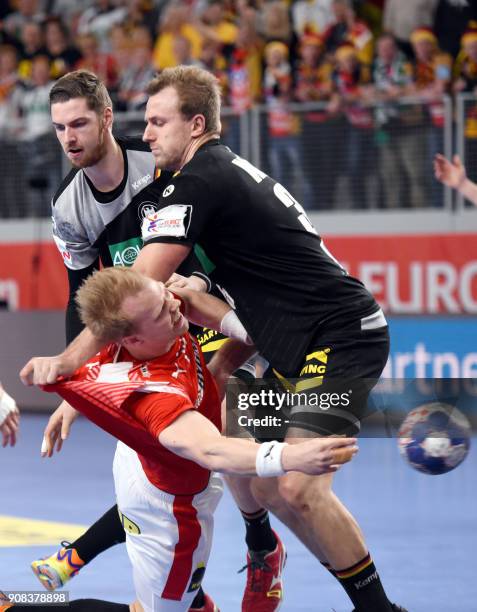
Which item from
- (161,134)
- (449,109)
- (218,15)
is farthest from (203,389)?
(218,15)

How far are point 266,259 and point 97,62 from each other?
9.47 meters

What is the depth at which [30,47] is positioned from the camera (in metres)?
14.1

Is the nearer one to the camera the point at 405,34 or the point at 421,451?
the point at 421,451

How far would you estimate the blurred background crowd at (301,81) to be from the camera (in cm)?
1099

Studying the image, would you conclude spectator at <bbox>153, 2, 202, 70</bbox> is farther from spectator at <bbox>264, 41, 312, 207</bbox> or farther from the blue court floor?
the blue court floor

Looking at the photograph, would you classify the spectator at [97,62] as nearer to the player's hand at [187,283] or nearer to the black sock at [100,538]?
the black sock at [100,538]

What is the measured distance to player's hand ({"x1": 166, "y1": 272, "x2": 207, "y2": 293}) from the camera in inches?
182

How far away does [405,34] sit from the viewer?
469 inches

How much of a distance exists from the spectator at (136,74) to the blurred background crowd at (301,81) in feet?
0.06

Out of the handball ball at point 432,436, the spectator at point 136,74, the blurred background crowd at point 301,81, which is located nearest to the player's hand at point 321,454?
the handball ball at point 432,436

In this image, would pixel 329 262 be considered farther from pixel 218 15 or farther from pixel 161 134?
pixel 218 15

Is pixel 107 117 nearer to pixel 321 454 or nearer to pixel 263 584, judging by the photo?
pixel 263 584

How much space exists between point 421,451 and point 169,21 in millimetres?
9753

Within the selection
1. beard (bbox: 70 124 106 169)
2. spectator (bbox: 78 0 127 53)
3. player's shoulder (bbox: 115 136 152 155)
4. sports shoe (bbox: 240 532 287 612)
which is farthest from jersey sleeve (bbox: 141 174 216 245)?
spectator (bbox: 78 0 127 53)
